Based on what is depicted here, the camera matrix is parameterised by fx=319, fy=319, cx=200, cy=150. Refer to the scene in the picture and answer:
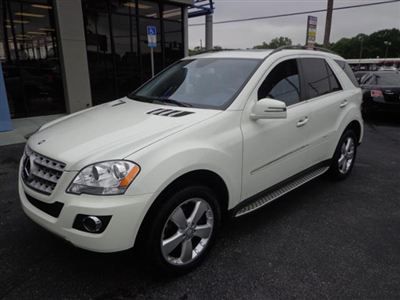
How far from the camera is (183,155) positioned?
225 cm

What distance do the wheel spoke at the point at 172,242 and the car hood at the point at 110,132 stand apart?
72 cm

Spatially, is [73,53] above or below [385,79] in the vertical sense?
above

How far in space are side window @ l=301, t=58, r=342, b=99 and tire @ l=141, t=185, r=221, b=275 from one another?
6.16ft

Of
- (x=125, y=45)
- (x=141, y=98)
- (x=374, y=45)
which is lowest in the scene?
(x=141, y=98)

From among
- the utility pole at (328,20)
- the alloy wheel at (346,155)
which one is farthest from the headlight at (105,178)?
the utility pole at (328,20)

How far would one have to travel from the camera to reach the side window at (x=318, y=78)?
3.61 m

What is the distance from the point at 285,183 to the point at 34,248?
2469 mm

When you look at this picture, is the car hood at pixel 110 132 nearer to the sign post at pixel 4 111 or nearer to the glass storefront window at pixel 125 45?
the sign post at pixel 4 111

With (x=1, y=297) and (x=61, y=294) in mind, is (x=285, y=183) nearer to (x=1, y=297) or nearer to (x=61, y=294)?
(x=61, y=294)

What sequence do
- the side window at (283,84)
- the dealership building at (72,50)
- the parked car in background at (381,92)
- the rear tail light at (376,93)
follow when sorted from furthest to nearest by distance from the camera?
the dealership building at (72,50) → the rear tail light at (376,93) → the parked car in background at (381,92) → the side window at (283,84)

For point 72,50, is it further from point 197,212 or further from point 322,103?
point 197,212

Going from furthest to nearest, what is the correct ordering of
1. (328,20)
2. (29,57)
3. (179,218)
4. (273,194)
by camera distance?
(328,20), (29,57), (273,194), (179,218)

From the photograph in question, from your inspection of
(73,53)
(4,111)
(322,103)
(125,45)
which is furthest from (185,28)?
(322,103)

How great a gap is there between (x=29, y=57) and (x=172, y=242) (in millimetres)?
8996
